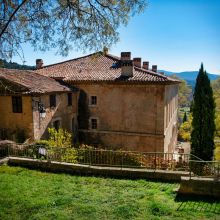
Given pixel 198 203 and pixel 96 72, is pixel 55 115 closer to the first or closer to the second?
pixel 96 72

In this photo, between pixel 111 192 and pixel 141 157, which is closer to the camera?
pixel 111 192

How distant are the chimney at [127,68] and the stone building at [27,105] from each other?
5.29 m

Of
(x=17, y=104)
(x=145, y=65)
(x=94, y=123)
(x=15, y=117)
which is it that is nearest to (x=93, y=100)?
(x=94, y=123)

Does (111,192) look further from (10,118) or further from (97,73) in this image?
(97,73)

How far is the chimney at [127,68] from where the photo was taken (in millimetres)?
21567

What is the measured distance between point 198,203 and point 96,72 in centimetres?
1801

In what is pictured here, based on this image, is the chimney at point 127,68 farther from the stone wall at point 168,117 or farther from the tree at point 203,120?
the tree at point 203,120

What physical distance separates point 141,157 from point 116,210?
584cm

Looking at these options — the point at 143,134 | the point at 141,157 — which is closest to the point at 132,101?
the point at 143,134

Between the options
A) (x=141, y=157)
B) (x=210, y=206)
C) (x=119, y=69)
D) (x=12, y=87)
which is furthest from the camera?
(x=119, y=69)

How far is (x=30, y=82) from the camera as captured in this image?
2006 centimetres

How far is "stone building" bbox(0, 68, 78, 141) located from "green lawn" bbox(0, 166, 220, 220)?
9.43m

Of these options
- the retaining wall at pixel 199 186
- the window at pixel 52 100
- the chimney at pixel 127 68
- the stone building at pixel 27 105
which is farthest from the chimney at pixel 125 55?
the retaining wall at pixel 199 186

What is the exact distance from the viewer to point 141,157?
41.5 ft
